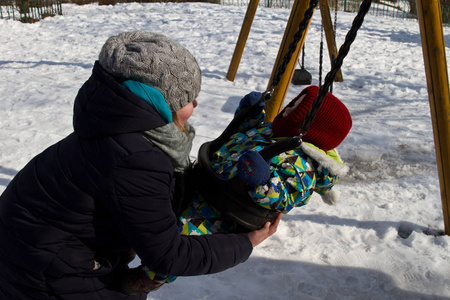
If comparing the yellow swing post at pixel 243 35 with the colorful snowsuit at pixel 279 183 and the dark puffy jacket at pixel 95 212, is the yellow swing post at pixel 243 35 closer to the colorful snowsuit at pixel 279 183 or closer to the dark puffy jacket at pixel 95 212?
the colorful snowsuit at pixel 279 183

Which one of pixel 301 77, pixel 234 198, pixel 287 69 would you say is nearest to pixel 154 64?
pixel 234 198

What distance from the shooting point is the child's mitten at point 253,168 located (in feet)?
4.86

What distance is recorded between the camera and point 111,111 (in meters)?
1.23

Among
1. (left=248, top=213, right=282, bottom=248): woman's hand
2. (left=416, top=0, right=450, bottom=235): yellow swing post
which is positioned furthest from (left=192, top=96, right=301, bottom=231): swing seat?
(left=416, top=0, right=450, bottom=235): yellow swing post

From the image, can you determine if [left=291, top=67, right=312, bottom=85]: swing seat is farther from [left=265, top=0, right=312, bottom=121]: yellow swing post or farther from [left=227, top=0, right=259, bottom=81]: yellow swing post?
[left=265, top=0, right=312, bottom=121]: yellow swing post

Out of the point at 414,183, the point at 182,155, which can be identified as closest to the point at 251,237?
the point at 182,155

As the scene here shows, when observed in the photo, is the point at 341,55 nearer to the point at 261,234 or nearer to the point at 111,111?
the point at 261,234

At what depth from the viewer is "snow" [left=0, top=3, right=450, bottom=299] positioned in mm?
2611

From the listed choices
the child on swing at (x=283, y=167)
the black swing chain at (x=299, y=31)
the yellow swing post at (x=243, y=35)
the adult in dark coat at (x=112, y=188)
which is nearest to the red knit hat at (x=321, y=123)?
the child on swing at (x=283, y=167)

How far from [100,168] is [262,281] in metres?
1.68

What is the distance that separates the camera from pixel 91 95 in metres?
1.26

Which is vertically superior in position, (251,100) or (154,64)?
(154,64)

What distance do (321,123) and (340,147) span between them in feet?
8.69

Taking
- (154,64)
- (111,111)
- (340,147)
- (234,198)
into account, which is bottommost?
(340,147)
